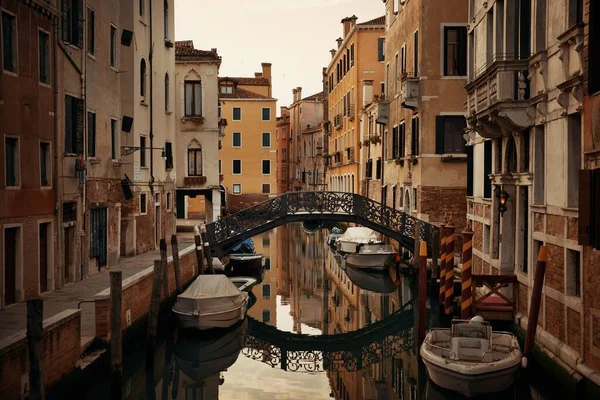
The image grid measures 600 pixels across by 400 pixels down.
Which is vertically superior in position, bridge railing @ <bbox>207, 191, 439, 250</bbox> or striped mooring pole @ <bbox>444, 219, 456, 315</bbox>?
bridge railing @ <bbox>207, 191, 439, 250</bbox>

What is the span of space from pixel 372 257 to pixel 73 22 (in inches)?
480

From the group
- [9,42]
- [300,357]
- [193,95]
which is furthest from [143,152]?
[300,357]

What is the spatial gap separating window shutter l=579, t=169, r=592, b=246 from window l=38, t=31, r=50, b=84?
9391 millimetres

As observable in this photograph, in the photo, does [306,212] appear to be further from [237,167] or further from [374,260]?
[237,167]

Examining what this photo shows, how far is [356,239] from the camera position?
2581 cm

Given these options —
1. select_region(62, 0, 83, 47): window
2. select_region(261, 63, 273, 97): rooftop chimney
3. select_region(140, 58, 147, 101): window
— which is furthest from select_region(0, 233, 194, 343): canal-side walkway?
select_region(261, 63, 273, 97): rooftop chimney

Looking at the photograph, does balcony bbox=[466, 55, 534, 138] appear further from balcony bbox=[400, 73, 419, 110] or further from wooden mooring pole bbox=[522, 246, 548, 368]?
balcony bbox=[400, 73, 419, 110]

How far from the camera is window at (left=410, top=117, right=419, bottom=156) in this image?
21.9m

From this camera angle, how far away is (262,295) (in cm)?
2111

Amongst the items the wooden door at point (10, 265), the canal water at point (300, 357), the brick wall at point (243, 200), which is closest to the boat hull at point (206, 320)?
the canal water at point (300, 357)

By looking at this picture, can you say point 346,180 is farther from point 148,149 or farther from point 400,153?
point 148,149

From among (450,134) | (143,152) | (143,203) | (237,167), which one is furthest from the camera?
(237,167)

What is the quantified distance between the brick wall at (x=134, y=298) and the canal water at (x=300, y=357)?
1.56ft

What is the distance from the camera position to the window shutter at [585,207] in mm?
8391
